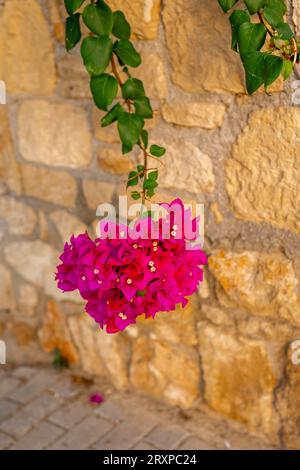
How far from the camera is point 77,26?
202 centimetres

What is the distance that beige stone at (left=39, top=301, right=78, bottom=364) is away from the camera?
2781 millimetres

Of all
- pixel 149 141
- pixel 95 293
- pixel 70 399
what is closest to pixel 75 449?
pixel 70 399

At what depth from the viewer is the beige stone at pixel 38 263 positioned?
2.68 m

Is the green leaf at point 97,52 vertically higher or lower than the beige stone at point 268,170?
higher

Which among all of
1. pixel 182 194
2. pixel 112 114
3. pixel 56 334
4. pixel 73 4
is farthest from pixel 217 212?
pixel 56 334

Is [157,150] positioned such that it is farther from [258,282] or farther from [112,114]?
[258,282]

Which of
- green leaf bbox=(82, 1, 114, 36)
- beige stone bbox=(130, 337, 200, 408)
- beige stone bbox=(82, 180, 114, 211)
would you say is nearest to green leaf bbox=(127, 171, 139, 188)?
beige stone bbox=(82, 180, 114, 211)

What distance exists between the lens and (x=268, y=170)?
2.00 metres

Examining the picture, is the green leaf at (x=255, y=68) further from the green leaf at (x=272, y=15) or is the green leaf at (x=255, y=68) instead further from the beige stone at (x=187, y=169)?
the beige stone at (x=187, y=169)

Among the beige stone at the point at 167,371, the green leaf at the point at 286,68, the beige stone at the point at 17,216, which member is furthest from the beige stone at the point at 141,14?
the beige stone at the point at 167,371

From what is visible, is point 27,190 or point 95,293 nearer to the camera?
point 95,293

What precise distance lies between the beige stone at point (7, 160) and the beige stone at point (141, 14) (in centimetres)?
71
